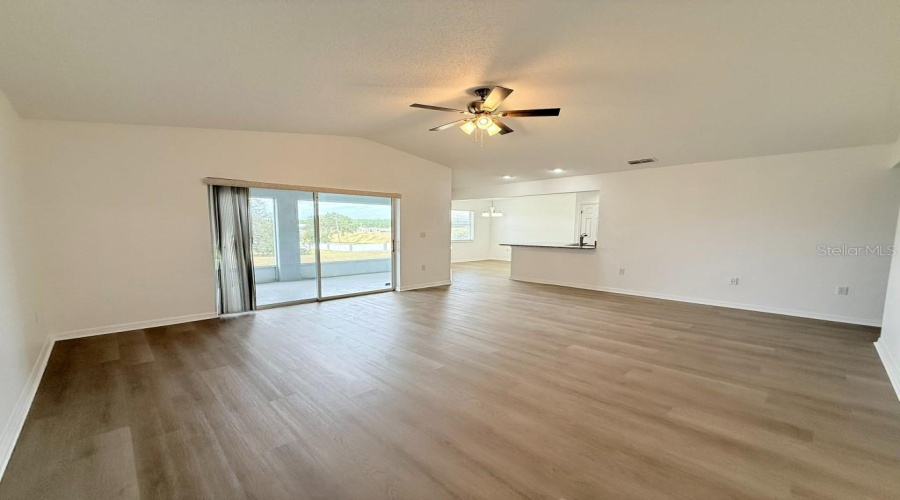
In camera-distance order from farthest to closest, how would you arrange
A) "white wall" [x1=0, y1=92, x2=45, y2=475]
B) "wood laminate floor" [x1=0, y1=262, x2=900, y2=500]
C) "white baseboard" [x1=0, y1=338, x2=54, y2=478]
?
1. "white wall" [x1=0, y1=92, x2=45, y2=475]
2. "white baseboard" [x1=0, y1=338, x2=54, y2=478]
3. "wood laminate floor" [x1=0, y1=262, x2=900, y2=500]

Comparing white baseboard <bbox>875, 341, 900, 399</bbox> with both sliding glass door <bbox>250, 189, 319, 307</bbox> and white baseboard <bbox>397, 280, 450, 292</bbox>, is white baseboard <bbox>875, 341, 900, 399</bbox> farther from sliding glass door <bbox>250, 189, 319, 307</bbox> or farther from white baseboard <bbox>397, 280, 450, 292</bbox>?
sliding glass door <bbox>250, 189, 319, 307</bbox>

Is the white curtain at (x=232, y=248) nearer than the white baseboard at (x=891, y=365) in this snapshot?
No

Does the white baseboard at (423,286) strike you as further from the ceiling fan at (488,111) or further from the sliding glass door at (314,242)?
the ceiling fan at (488,111)

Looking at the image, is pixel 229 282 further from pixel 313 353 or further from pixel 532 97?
pixel 532 97

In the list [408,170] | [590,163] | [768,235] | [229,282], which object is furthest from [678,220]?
[229,282]

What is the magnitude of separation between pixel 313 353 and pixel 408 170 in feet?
13.5

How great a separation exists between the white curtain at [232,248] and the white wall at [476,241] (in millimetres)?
7666

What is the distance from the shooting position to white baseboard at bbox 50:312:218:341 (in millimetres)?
3850

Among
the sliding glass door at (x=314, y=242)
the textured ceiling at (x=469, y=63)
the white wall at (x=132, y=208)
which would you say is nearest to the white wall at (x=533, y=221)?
the sliding glass door at (x=314, y=242)

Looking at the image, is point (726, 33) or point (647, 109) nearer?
point (726, 33)

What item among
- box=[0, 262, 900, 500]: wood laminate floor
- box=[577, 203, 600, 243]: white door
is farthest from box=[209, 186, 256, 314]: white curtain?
box=[577, 203, 600, 243]: white door

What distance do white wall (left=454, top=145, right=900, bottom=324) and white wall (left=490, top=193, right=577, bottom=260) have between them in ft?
11.4

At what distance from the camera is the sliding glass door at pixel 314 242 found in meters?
5.37

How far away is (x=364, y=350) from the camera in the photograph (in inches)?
139
